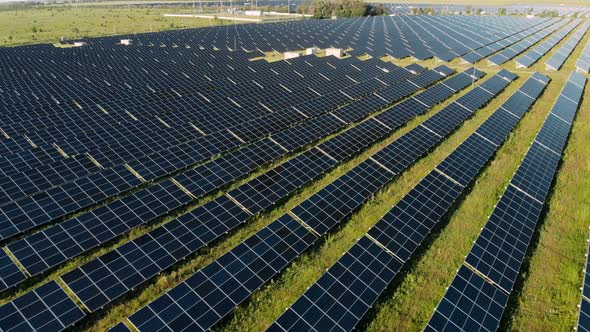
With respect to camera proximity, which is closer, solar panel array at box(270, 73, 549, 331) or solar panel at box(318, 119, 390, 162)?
solar panel array at box(270, 73, 549, 331)

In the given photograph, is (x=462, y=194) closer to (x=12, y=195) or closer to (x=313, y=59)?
(x=12, y=195)

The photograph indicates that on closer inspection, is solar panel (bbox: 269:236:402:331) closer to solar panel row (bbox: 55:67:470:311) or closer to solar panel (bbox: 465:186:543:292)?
solar panel (bbox: 465:186:543:292)

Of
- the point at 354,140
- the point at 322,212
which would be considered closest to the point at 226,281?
the point at 322,212

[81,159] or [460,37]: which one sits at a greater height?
[81,159]

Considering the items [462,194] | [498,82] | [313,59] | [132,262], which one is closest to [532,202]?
[462,194]

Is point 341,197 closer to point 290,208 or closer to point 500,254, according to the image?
point 290,208

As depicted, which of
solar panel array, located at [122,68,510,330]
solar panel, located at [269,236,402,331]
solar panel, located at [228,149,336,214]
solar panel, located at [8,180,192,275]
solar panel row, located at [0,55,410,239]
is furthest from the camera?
solar panel, located at [228,149,336,214]

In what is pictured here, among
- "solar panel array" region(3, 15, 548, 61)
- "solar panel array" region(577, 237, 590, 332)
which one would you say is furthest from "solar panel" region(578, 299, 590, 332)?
"solar panel array" region(3, 15, 548, 61)
